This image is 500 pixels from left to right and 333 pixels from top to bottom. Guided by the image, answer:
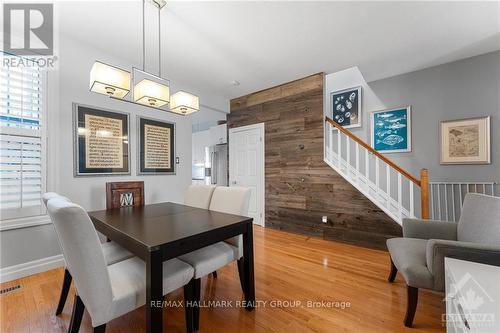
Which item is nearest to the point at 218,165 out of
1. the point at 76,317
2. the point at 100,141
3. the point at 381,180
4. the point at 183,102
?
the point at 100,141

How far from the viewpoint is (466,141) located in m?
2.94

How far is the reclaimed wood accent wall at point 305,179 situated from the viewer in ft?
9.93

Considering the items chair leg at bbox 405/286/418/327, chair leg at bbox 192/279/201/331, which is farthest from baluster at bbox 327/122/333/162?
chair leg at bbox 192/279/201/331

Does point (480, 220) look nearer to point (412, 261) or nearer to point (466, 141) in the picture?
point (412, 261)

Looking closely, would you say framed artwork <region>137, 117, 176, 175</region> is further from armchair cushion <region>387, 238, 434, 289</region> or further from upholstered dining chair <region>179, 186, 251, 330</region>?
armchair cushion <region>387, 238, 434, 289</region>

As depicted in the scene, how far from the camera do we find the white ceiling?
6.48ft

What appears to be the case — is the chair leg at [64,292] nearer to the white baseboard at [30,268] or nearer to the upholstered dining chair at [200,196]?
the white baseboard at [30,268]

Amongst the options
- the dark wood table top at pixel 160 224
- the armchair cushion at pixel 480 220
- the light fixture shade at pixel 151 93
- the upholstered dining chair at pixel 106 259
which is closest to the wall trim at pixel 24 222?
the dark wood table top at pixel 160 224

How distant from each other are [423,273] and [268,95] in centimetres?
345

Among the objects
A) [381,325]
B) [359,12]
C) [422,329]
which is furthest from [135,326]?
[359,12]

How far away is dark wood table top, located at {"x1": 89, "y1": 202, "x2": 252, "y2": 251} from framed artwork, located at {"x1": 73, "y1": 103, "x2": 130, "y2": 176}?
0.97 metres

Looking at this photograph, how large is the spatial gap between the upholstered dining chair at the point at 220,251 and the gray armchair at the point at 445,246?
4.06ft

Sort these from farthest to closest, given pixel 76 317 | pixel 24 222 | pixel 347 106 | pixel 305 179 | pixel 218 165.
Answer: pixel 218 165
pixel 347 106
pixel 305 179
pixel 24 222
pixel 76 317

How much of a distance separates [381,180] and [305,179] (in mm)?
1343
